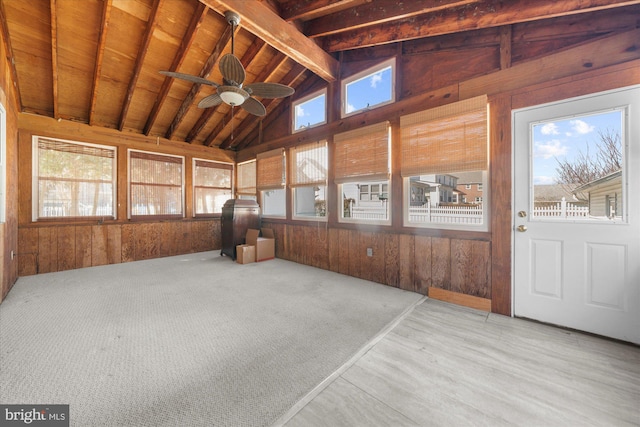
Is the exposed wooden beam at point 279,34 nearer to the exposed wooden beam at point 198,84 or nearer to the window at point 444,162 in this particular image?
the exposed wooden beam at point 198,84

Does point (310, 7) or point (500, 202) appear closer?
point (500, 202)

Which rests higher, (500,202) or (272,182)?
(272,182)

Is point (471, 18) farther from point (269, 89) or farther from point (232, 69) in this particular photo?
point (232, 69)

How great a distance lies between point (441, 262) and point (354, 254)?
1.35 m

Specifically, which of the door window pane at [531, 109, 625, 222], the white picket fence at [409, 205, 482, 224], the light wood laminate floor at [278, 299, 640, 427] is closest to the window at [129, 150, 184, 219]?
the white picket fence at [409, 205, 482, 224]

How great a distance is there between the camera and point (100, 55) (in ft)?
11.2

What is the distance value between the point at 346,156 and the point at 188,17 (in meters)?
2.95

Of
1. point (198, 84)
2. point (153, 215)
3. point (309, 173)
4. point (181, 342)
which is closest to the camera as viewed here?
point (181, 342)

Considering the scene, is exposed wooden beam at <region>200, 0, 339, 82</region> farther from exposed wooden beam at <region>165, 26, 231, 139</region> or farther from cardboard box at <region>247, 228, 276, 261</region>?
cardboard box at <region>247, 228, 276, 261</region>

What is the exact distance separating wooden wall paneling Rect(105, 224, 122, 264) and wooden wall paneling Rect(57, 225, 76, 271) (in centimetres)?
49

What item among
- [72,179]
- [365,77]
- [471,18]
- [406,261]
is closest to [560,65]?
[471,18]

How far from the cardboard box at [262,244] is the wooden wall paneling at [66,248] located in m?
3.14

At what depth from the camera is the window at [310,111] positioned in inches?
181

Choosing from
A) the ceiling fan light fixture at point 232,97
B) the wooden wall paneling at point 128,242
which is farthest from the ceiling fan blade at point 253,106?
the wooden wall paneling at point 128,242
